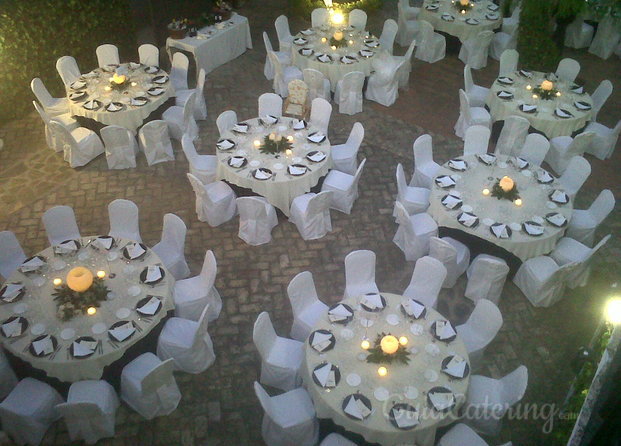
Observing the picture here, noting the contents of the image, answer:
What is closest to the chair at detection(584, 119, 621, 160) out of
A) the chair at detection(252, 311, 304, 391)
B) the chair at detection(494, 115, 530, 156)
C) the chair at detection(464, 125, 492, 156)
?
the chair at detection(494, 115, 530, 156)

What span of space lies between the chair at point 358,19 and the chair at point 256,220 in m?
5.78

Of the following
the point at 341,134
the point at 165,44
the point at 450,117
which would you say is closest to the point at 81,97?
the point at 165,44

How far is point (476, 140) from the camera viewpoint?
8.09 meters

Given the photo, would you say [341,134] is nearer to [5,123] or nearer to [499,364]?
[499,364]

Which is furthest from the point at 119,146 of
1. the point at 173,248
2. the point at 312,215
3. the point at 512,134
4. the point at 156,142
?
the point at 512,134

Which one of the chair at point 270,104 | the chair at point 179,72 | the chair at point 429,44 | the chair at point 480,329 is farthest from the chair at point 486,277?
the chair at point 429,44

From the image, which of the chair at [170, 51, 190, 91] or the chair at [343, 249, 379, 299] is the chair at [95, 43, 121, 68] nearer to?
the chair at [170, 51, 190, 91]

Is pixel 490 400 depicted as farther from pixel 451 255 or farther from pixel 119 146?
pixel 119 146

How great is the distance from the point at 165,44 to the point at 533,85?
7620 mm

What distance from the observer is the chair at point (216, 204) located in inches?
291

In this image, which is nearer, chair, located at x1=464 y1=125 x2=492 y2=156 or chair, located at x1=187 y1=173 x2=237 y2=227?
chair, located at x1=187 y1=173 x2=237 y2=227

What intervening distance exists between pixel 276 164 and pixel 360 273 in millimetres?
2170

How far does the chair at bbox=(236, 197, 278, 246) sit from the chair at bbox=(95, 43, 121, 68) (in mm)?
4705

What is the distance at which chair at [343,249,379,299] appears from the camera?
5.99 meters
